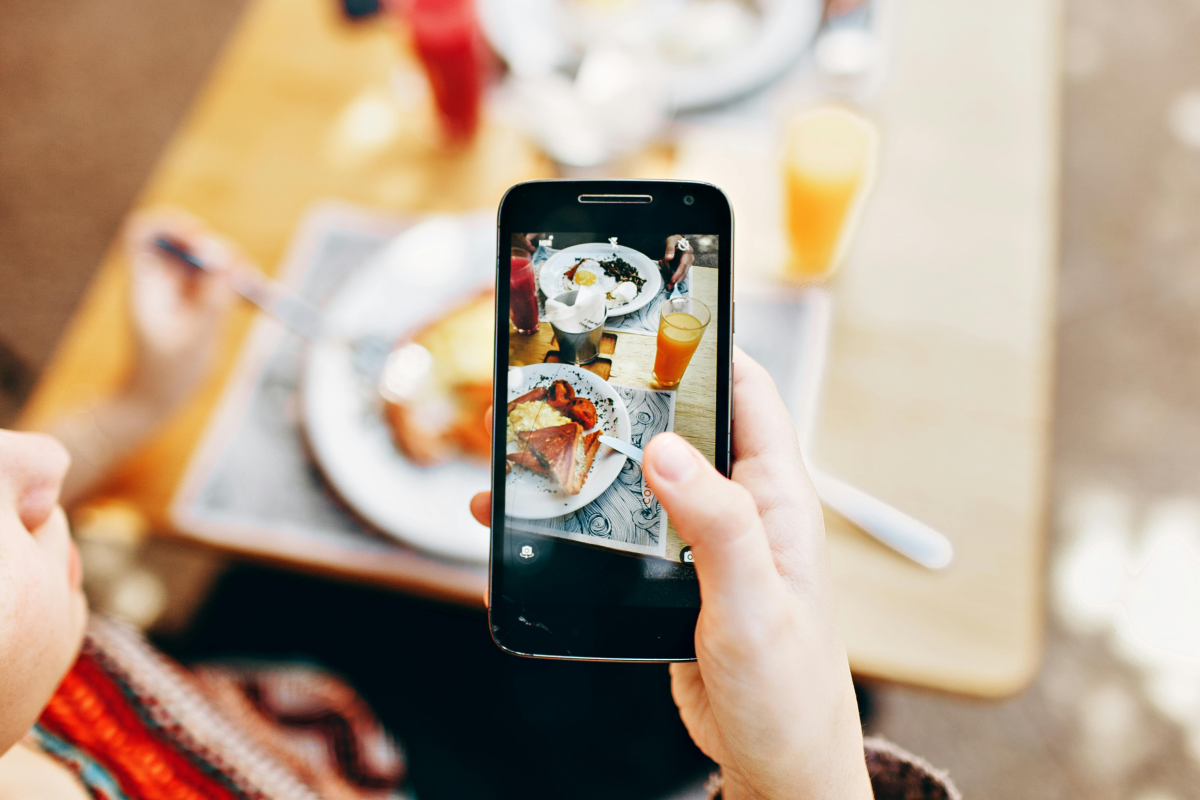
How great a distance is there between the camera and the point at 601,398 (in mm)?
553

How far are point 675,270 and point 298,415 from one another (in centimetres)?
53

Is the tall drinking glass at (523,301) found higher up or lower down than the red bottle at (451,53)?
lower down

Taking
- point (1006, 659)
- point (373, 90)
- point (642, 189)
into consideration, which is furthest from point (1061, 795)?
point (373, 90)

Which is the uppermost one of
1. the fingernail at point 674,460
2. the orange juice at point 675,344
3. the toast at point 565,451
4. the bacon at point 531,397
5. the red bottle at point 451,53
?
the red bottle at point 451,53

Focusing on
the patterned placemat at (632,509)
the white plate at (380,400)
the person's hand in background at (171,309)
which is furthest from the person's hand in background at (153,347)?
the patterned placemat at (632,509)

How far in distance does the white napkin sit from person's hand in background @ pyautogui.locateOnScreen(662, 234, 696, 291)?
0.06 meters

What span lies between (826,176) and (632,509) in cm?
52

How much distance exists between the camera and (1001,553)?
2.57 ft

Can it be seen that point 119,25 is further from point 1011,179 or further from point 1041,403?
point 1041,403

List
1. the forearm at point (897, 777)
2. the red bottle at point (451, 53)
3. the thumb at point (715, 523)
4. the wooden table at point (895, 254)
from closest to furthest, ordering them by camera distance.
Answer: the thumb at point (715, 523), the forearm at point (897, 777), the wooden table at point (895, 254), the red bottle at point (451, 53)

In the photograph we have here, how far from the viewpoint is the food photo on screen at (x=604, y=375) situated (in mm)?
544

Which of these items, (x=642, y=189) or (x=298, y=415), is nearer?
(x=642, y=189)

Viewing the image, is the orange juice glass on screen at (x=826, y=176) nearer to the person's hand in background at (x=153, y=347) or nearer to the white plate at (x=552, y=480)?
the white plate at (x=552, y=480)

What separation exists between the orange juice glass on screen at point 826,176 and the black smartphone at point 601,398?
358 mm
